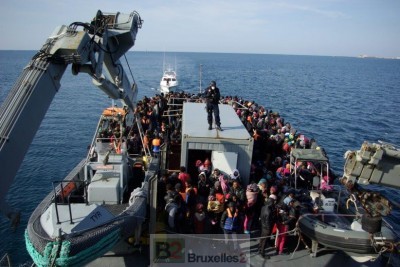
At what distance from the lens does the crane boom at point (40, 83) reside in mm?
4977

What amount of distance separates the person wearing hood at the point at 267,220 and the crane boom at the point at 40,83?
16.1 feet

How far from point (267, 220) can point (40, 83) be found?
552 centimetres

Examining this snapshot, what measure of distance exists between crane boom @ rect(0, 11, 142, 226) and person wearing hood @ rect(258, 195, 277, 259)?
4909 millimetres

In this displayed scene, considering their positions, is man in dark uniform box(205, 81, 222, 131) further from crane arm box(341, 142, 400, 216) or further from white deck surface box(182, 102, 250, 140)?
crane arm box(341, 142, 400, 216)

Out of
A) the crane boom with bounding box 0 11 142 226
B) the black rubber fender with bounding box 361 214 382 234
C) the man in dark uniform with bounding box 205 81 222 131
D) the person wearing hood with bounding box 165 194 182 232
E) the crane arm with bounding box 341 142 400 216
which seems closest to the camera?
the crane boom with bounding box 0 11 142 226

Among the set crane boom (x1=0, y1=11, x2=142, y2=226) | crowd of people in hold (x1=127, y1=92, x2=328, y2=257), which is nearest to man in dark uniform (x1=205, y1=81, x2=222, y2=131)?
crowd of people in hold (x1=127, y1=92, x2=328, y2=257)

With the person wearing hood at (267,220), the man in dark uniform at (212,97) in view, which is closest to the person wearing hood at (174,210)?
the person wearing hood at (267,220)

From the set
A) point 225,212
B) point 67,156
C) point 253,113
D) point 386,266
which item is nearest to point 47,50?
point 225,212

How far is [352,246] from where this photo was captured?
7.79 meters

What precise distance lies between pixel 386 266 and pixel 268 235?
3.08m

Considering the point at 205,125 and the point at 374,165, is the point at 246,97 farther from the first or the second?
the point at 374,165

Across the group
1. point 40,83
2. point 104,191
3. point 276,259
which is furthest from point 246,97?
point 40,83

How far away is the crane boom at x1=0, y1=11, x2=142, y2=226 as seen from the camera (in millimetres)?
4977

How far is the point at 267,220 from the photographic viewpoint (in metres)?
7.68
